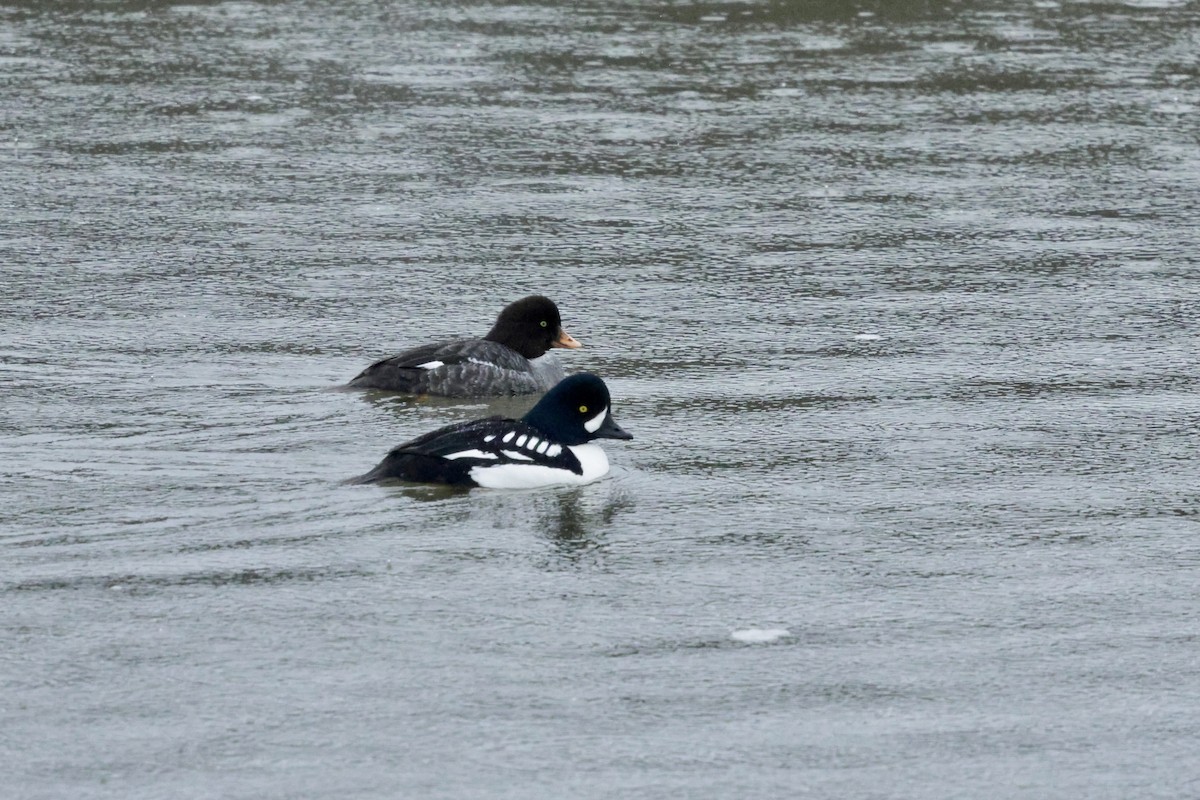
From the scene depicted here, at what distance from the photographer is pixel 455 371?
9328 millimetres

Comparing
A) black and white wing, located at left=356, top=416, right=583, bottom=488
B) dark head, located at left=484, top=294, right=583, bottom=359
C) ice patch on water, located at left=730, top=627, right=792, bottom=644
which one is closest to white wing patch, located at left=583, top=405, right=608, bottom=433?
black and white wing, located at left=356, top=416, right=583, bottom=488

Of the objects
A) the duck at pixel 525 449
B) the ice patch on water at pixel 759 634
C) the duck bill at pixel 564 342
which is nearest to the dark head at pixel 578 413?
the duck at pixel 525 449

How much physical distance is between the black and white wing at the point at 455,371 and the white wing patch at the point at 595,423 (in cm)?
140

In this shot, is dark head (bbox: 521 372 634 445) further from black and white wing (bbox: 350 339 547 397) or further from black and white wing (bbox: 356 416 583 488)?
black and white wing (bbox: 350 339 547 397)

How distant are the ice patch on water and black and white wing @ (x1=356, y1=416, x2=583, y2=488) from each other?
1803 mm

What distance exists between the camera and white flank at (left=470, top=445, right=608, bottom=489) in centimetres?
773

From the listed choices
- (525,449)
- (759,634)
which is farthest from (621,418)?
(759,634)

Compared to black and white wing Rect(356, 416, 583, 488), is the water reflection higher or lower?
lower

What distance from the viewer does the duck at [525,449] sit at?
25.2 ft

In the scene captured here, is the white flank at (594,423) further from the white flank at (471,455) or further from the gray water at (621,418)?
the white flank at (471,455)

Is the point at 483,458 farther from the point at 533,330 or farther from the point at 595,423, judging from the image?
the point at 533,330

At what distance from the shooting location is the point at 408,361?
9141 mm

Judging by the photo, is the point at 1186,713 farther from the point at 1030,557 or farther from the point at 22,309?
the point at 22,309

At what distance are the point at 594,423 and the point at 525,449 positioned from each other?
341 millimetres
